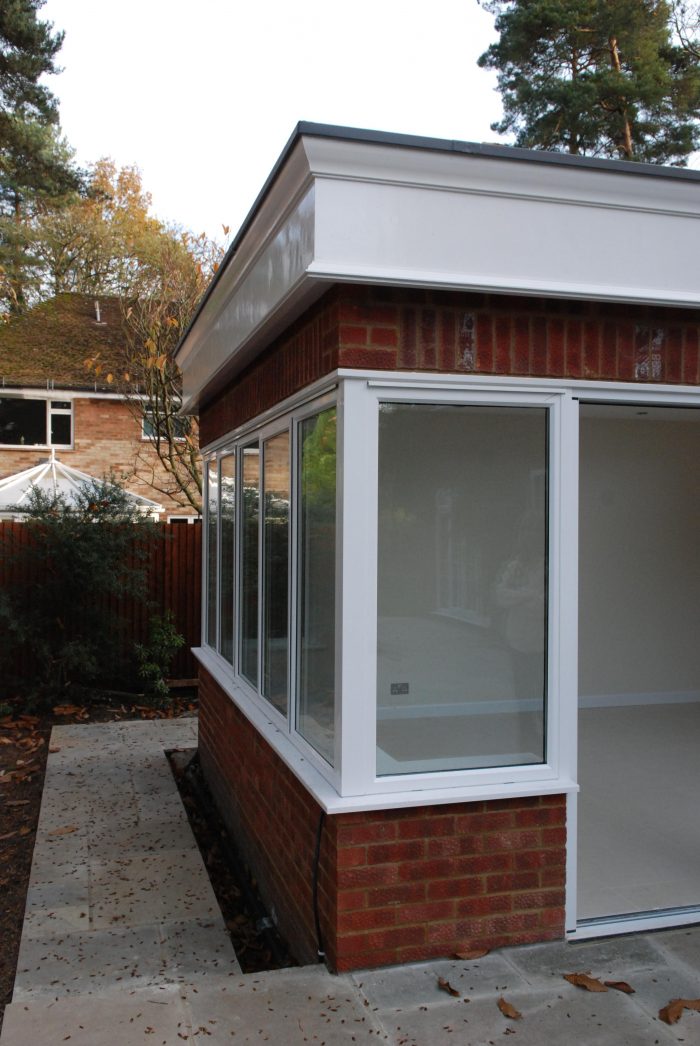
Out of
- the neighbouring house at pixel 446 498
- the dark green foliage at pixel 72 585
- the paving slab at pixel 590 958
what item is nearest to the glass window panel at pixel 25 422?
the dark green foliage at pixel 72 585

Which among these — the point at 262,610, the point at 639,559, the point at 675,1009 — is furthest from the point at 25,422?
the point at 675,1009

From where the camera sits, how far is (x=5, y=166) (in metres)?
16.9

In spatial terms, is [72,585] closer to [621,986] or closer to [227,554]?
[227,554]

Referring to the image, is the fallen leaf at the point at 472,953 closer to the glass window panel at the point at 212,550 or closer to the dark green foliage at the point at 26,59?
the glass window panel at the point at 212,550

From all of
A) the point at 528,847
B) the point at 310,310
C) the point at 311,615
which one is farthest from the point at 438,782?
the point at 310,310

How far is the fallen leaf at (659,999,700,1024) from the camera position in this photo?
3072 mm

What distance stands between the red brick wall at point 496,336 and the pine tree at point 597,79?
1470cm

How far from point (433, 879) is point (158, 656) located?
23.6 feet

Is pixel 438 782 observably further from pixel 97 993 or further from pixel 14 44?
pixel 14 44

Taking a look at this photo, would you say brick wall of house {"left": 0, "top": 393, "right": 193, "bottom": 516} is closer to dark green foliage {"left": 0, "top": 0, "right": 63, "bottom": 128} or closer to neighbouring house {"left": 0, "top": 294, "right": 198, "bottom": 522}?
neighbouring house {"left": 0, "top": 294, "right": 198, "bottom": 522}

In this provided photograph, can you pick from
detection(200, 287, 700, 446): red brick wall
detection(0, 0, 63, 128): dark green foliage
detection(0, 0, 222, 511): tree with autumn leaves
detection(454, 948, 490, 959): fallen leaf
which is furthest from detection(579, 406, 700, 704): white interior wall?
detection(0, 0, 63, 128): dark green foliage

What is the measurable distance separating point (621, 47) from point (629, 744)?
14.7 metres

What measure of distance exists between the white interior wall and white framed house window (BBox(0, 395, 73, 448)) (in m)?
12.6

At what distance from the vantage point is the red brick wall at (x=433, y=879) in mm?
3420
